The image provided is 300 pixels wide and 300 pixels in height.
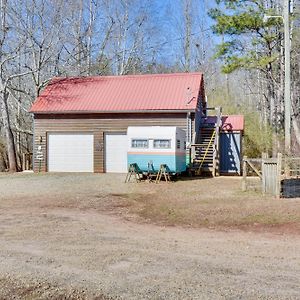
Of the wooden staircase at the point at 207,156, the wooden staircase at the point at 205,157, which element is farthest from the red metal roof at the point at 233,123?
the wooden staircase at the point at 205,157

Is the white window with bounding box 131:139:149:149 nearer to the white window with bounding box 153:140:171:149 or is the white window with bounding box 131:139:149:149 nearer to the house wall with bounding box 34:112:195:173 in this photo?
the white window with bounding box 153:140:171:149

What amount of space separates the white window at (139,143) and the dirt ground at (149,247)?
5.60 m

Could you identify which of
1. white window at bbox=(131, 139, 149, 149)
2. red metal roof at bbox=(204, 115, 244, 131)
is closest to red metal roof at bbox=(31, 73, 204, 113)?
red metal roof at bbox=(204, 115, 244, 131)

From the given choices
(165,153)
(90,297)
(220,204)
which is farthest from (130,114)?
(90,297)

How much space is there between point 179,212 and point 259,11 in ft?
55.7

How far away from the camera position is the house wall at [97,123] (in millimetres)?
22334

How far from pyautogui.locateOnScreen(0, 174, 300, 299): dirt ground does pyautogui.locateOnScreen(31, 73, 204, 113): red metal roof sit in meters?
9.76

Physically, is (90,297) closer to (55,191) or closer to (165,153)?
(55,191)

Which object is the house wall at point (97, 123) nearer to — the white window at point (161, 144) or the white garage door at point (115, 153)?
the white garage door at point (115, 153)

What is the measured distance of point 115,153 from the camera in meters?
23.0

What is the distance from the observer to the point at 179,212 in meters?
10.6

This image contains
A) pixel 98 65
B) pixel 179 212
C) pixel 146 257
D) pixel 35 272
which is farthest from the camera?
pixel 98 65

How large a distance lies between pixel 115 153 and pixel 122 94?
10.7 feet

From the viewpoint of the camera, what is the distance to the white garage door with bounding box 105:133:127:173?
2289cm
